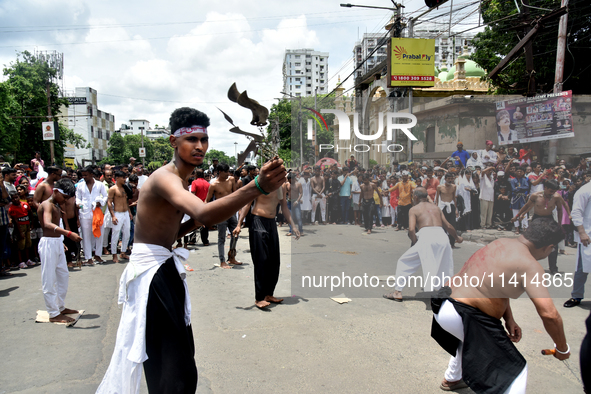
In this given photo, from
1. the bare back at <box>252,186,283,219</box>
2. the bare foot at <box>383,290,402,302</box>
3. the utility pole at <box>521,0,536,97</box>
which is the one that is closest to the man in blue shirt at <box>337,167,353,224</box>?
the bare back at <box>252,186,283,219</box>

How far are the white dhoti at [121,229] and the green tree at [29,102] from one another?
23.2m

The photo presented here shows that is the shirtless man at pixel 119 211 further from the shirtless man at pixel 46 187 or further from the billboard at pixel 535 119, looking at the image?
the billboard at pixel 535 119

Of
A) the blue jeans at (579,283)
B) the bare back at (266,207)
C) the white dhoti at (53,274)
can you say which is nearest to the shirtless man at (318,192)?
the bare back at (266,207)

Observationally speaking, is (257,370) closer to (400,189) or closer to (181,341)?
(181,341)

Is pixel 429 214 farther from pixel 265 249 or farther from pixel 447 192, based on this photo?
pixel 265 249

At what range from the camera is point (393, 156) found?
4379 millimetres

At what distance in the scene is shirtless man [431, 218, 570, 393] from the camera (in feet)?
7.34

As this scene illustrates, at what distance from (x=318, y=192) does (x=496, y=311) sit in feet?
8.62

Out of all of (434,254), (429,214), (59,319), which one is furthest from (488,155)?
(59,319)

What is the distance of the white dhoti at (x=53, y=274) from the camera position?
4105mm

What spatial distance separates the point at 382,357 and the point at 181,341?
2.06 metres

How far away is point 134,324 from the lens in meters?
1.94

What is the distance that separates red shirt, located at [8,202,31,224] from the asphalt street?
1.44 m

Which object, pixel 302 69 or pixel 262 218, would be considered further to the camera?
Result: pixel 302 69
